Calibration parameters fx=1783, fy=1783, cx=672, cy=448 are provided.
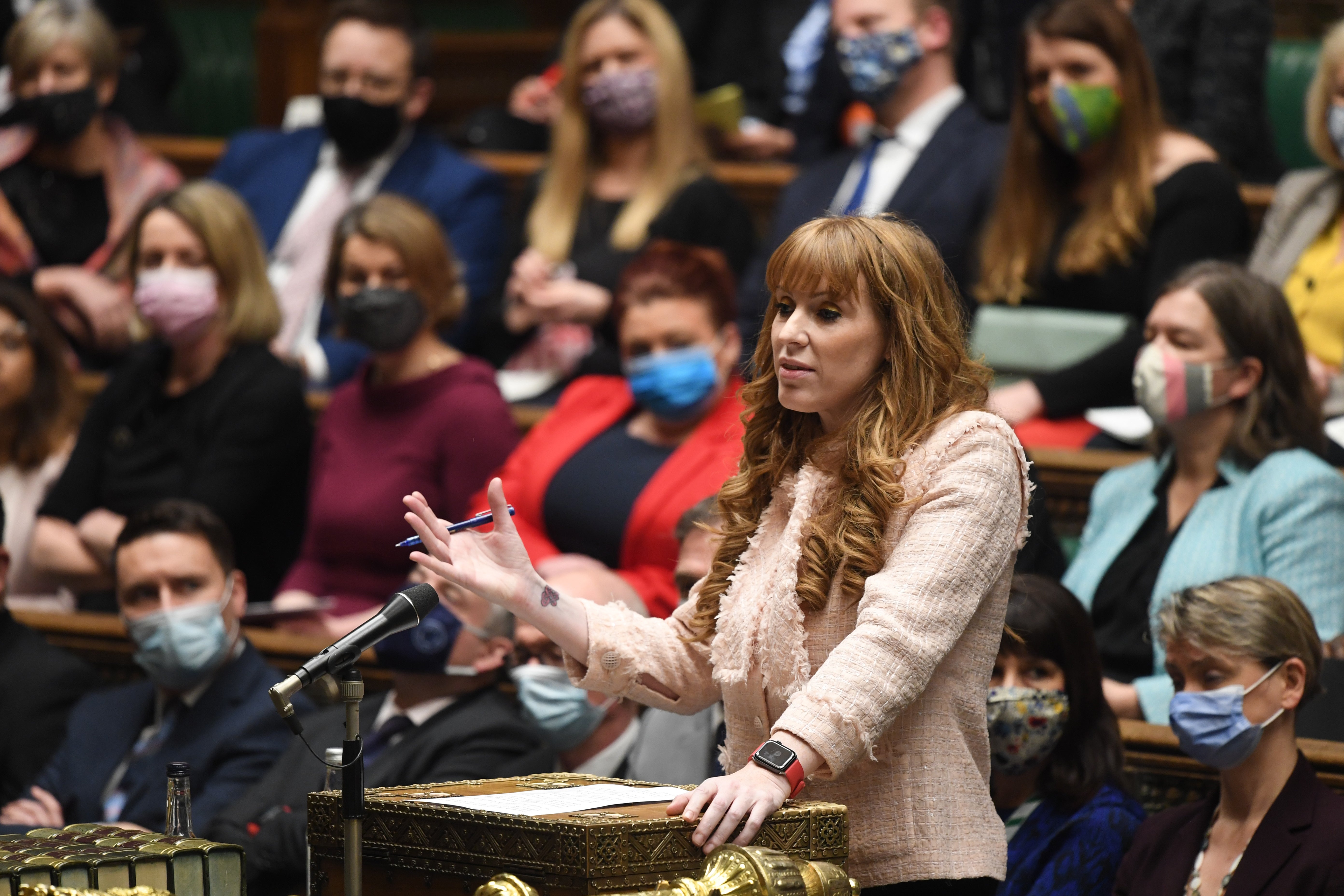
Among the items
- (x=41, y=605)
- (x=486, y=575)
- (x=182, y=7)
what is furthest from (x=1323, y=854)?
(x=182, y=7)

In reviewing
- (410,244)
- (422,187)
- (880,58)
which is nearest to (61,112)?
(422,187)

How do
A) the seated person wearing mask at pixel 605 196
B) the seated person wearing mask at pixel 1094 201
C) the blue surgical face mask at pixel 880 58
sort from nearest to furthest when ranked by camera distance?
the seated person wearing mask at pixel 1094 201
the blue surgical face mask at pixel 880 58
the seated person wearing mask at pixel 605 196

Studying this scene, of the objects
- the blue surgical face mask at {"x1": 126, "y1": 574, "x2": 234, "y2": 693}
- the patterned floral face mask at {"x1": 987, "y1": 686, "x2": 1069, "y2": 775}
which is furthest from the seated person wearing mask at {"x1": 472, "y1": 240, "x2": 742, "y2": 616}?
the patterned floral face mask at {"x1": 987, "y1": 686, "x2": 1069, "y2": 775}

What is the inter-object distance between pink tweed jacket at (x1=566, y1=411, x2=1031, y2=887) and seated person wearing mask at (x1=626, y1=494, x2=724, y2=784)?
3.19 ft

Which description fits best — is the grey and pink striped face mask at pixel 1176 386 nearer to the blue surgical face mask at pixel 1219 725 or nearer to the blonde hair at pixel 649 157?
the blue surgical face mask at pixel 1219 725

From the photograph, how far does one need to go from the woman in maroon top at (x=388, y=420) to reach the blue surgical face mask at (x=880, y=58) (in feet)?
4.00

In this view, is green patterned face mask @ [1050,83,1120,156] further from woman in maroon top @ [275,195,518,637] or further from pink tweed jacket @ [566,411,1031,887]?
pink tweed jacket @ [566,411,1031,887]

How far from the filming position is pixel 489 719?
3404 mm

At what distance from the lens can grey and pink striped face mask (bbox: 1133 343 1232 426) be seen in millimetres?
3488

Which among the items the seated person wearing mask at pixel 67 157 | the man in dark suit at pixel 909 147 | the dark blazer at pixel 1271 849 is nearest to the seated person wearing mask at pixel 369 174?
the seated person wearing mask at pixel 67 157

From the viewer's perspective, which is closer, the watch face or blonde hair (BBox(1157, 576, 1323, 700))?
the watch face

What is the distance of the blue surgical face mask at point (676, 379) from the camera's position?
13.0 ft

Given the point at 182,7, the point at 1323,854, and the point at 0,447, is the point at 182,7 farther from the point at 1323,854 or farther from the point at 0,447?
the point at 1323,854

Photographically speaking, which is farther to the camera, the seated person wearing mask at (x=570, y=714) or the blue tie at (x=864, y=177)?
the blue tie at (x=864, y=177)
